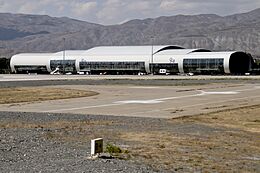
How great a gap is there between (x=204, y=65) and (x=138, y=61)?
21475 mm

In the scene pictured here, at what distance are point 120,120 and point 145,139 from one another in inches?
347

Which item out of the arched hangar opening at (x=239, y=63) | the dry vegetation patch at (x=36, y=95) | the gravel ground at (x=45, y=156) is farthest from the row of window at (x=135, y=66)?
the gravel ground at (x=45, y=156)

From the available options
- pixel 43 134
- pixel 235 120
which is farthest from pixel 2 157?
pixel 235 120

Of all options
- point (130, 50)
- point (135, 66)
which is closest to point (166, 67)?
point (135, 66)

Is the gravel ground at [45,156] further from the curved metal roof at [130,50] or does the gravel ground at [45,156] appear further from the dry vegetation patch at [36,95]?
the curved metal roof at [130,50]

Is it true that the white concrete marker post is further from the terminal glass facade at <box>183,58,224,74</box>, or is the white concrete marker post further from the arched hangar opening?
the arched hangar opening

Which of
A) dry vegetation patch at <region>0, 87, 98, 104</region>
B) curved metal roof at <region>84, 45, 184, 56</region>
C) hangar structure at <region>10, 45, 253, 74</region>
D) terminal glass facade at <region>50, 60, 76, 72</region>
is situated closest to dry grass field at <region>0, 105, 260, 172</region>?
dry vegetation patch at <region>0, 87, 98, 104</region>

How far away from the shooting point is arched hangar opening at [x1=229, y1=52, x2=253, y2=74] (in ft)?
459

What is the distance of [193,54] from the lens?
5787 inches

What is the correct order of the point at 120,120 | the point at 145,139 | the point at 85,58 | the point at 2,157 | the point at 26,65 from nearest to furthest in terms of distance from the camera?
the point at 2,157 < the point at 145,139 < the point at 120,120 < the point at 85,58 < the point at 26,65

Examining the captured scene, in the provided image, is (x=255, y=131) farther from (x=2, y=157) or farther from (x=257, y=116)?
(x=2, y=157)

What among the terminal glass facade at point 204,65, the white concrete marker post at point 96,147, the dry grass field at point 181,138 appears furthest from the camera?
the terminal glass facade at point 204,65

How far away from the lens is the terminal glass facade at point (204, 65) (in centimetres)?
13888

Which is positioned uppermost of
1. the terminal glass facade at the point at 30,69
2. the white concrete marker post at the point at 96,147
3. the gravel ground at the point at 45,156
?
the white concrete marker post at the point at 96,147
